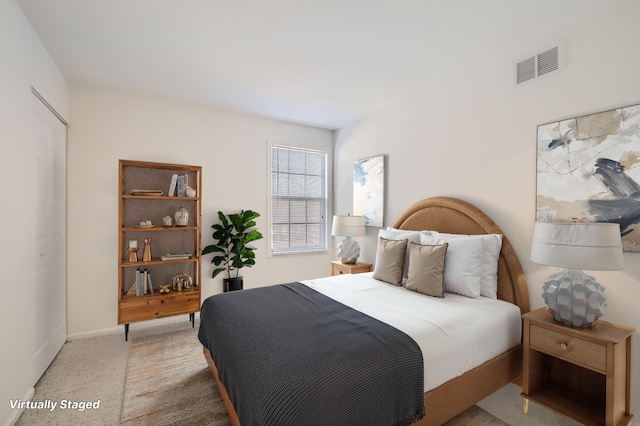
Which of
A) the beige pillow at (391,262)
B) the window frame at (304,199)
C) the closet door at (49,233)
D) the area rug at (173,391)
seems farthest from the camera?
the window frame at (304,199)

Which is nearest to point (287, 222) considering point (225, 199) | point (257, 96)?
point (225, 199)

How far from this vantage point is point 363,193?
4117 mm

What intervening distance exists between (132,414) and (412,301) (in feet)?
6.83

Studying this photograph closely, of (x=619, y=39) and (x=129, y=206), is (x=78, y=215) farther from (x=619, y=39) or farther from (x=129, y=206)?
(x=619, y=39)

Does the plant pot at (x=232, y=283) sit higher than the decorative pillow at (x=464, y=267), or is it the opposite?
the decorative pillow at (x=464, y=267)

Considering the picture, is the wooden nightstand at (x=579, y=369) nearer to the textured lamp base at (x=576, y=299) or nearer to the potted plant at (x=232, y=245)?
the textured lamp base at (x=576, y=299)

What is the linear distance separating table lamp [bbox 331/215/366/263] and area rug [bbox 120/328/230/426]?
1953 millimetres

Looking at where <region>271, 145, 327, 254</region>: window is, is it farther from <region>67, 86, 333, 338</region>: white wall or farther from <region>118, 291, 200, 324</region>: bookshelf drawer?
<region>118, 291, 200, 324</region>: bookshelf drawer

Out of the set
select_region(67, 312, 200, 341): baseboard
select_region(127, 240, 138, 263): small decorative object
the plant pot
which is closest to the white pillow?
the plant pot

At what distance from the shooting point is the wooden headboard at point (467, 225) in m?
2.39

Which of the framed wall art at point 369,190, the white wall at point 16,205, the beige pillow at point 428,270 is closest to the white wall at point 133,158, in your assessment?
the white wall at point 16,205

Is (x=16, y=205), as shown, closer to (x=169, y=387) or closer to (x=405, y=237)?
(x=169, y=387)

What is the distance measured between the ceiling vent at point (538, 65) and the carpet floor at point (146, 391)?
95.6 inches

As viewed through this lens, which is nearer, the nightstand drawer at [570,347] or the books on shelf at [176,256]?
the nightstand drawer at [570,347]
